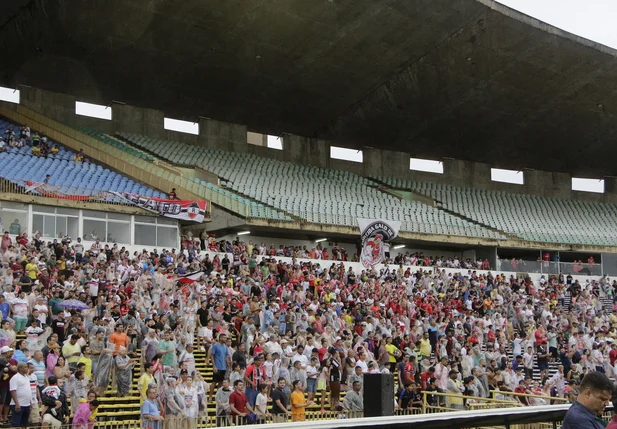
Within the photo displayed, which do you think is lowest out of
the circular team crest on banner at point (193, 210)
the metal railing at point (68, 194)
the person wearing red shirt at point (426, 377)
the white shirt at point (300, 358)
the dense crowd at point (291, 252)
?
the person wearing red shirt at point (426, 377)

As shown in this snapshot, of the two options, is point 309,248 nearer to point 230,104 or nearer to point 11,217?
point 230,104

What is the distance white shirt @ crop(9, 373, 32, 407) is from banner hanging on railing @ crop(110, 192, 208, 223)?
705 inches

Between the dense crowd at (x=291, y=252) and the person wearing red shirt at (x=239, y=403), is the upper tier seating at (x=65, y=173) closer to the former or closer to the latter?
the dense crowd at (x=291, y=252)

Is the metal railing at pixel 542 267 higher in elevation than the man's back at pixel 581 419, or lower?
higher

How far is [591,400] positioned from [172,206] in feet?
86.4

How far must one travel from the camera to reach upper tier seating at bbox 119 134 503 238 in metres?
37.3

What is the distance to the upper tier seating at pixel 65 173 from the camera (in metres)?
29.4

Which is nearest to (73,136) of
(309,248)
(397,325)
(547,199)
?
(309,248)

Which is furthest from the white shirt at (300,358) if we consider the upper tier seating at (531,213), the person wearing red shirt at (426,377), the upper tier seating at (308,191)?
the upper tier seating at (531,213)

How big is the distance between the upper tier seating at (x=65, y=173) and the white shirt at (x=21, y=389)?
16675mm

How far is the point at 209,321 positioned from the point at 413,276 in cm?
1291

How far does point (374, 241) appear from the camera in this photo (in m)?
28.4

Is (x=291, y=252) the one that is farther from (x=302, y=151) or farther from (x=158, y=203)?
(x=302, y=151)

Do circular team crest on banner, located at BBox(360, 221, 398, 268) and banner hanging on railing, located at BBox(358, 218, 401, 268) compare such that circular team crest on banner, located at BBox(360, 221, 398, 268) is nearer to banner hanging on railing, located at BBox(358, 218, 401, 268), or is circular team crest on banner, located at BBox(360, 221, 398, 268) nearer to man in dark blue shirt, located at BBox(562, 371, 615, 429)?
banner hanging on railing, located at BBox(358, 218, 401, 268)
